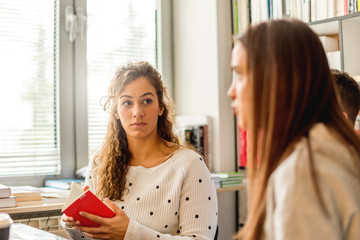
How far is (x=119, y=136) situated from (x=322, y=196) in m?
1.38

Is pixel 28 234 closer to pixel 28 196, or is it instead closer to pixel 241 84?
pixel 28 196

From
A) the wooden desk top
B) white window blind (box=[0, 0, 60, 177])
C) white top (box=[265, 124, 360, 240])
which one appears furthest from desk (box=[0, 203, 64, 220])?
white top (box=[265, 124, 360, 240])

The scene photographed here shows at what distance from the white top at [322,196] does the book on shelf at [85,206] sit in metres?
0.89

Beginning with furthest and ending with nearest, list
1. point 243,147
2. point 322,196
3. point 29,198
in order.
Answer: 1. point 243,147
2. point 29,198
3. point 322,196

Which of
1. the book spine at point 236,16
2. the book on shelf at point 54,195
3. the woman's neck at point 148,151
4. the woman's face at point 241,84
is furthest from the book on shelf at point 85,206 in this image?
the book spine at point 236,16

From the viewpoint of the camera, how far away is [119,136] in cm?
199

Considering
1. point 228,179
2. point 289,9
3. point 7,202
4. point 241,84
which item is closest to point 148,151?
point 7,202

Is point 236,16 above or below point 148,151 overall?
above

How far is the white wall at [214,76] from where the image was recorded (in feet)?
9.27

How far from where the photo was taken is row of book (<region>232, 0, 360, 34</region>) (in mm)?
2285

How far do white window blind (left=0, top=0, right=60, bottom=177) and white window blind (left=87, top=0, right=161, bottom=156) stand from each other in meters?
0.22

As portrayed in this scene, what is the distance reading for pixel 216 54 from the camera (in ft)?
9.25

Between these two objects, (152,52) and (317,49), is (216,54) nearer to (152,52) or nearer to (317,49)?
(152,52)

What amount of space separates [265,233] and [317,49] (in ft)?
1.14
